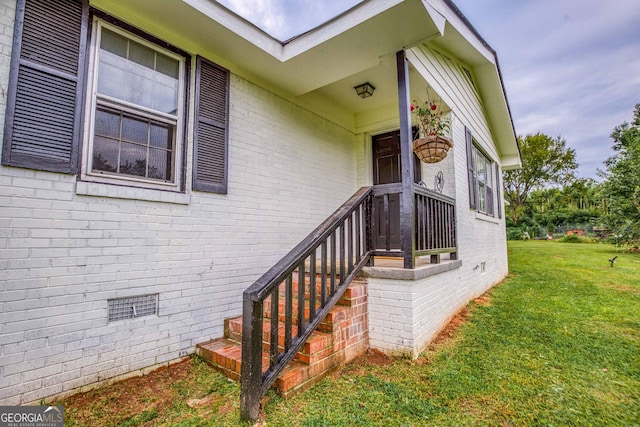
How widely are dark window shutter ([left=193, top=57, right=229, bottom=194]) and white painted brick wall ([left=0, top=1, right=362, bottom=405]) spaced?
128mm

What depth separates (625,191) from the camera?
1274 centimetres

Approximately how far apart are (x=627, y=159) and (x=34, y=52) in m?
18.8

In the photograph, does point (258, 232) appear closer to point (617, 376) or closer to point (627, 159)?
point (617, 376)

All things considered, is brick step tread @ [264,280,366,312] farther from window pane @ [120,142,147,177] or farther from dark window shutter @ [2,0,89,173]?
dark window shutter @ [2,0,89,173]

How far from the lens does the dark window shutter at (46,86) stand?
80.7 inches

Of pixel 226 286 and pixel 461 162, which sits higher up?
pixel 461 162

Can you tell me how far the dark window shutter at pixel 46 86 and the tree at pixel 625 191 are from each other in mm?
17795

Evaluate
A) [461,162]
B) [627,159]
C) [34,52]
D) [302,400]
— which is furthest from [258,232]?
[627,159]

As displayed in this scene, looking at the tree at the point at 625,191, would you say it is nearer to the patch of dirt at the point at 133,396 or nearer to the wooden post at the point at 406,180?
the wooden post at the point at 406,180

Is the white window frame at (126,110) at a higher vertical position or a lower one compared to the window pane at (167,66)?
lower

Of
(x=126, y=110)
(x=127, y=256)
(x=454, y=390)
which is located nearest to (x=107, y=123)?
(x=126, y=110)

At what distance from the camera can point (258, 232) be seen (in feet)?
11.8

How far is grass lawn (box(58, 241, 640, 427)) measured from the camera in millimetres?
1968

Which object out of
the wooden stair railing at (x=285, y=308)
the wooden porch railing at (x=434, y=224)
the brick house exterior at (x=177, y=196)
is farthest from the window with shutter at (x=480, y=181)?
the wooden stair railing at (x=285, y=308)
